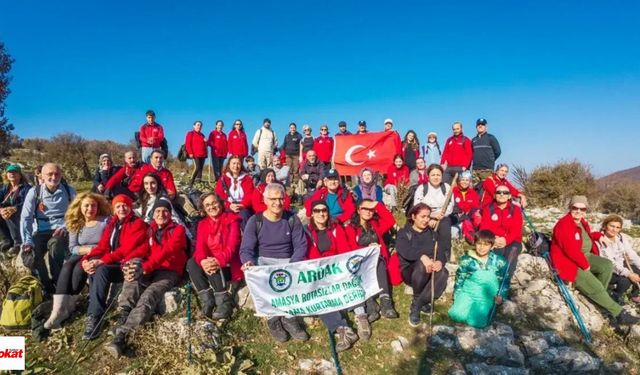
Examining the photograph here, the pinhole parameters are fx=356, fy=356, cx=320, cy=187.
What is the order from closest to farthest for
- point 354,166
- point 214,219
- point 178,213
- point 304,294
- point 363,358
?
1. point 363,358
2. point 304,294
3. point 214,219
4. point 178,213
5. point 354,166

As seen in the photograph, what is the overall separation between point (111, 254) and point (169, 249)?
0.89m

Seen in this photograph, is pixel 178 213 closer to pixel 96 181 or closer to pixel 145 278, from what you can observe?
pixel 145 278

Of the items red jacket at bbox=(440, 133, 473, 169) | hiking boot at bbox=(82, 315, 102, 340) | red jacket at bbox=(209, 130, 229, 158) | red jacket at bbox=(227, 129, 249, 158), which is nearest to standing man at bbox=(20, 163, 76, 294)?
hiking boot at bbox=(82, 315, 102, 340)

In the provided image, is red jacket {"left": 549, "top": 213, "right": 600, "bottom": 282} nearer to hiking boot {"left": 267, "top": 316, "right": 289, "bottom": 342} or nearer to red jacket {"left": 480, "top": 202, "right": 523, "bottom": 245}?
red jacket {"left": 480, "top": 202, "right": 523, "bottom": 245}

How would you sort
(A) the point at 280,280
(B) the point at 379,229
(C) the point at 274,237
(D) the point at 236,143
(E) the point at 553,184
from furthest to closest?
(E) the point at 553,184 < (D) the point at 236,143 < (B) the point at 379,229 < (C) the point at 274,237 < (A) the point at 280,280

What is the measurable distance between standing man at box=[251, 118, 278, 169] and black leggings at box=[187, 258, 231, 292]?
8.65 m

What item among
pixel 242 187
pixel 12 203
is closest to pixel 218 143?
pixel 242 187

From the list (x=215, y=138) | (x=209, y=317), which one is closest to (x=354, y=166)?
(x=215, y=138)

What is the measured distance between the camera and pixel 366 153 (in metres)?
13.2

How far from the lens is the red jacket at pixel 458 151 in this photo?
11.1 metres

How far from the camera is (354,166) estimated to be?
A: 13.3 metres

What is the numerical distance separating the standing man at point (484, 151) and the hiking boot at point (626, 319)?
503cm

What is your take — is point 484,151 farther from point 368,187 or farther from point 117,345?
point 117,345

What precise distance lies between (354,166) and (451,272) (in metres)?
6.48
